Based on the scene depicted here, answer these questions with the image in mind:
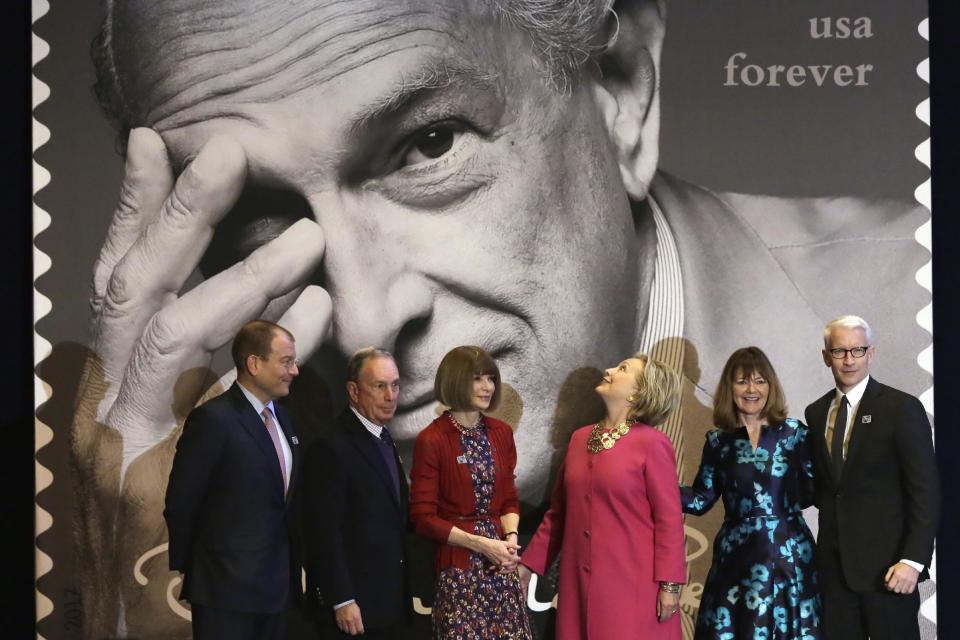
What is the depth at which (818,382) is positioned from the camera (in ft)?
16.3

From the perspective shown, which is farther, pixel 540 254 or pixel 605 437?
pixel 540 254

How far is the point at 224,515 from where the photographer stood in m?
3.53

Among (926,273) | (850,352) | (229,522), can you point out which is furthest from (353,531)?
(926,273)

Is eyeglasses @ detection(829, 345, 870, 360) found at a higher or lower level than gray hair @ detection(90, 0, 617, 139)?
lower

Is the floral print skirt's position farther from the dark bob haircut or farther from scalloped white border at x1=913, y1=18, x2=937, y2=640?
scalloped white border at x1=913, y1=18, x2=937, y2=640

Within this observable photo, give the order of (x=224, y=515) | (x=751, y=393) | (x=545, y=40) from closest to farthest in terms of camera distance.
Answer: (x=224, y=515), (x=751, y=393), (x=545, y=40)

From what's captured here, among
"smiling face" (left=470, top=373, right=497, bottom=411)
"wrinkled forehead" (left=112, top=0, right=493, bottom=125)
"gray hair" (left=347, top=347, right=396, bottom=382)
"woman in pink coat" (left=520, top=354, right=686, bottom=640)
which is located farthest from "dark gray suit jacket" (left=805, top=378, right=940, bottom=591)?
"wrinkled forehead" (left=112, top=0, right=493, bottom=125)

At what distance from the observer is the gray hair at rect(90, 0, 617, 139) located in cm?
495

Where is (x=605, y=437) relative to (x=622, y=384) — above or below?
below

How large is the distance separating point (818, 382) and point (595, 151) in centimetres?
143

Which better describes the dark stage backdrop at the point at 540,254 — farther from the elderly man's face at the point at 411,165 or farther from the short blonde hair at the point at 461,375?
the short blonde hair at the point at 461,375

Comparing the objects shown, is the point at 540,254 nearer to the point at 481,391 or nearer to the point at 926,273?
the point at 481,391

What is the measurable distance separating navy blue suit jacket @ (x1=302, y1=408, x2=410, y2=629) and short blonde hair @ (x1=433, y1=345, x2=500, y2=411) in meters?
0.32

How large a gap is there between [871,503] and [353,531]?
175cm
